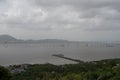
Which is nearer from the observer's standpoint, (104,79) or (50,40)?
(104,79)

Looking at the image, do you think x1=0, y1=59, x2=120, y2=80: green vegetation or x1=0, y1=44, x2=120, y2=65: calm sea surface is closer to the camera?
x1=0, y1=59, x2=120, y2=80: green vegetation

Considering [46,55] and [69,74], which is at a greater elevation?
[69,74]

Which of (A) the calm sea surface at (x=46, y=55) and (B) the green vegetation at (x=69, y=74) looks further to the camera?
(A) the calm sea surface at (x=46, y=55)

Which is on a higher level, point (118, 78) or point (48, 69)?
point (118, 78)

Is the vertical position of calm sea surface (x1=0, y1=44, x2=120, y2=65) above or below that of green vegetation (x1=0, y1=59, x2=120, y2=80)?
below

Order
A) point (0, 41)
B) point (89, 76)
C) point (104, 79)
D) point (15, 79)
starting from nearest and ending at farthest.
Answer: point (104, 79)
point (89, 76)
point (15, 79)
point (0, 41)

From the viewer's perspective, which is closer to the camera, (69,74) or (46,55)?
(69,74)

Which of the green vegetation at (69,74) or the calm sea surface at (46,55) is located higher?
the green vegetation at (69,74)

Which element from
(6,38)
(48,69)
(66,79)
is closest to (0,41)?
(6,38)

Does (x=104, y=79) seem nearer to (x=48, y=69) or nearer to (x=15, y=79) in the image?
(x=15, y=79)

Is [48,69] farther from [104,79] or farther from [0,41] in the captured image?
[0,41]

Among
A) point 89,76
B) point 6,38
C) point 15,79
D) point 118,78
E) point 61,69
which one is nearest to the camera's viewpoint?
point 118,78
